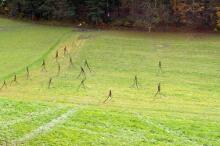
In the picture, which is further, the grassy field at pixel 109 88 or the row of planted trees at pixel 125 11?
the row of planted trees at pixel 125 11

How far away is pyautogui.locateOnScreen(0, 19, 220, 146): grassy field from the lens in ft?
41.1

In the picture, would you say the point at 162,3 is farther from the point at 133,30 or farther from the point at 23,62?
the point at 23,62

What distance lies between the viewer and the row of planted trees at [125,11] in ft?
174

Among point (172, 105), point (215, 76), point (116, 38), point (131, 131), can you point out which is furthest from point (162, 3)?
point (131, 131)

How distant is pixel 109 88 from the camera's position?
3000 cm

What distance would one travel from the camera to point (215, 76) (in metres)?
34.5

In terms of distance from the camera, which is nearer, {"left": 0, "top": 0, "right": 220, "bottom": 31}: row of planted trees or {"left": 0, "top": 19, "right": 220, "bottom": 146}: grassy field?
{"left": 0, "top": 19, "right": 220, "bottom": 146}: grassy field

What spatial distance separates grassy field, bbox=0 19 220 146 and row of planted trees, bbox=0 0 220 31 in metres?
3.12

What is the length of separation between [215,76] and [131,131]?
23.0 metres

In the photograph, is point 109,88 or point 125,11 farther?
point 125,11

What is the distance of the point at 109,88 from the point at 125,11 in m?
29.0

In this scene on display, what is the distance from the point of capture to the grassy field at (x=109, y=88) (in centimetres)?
1252

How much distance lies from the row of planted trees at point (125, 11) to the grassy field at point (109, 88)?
3.12 meters

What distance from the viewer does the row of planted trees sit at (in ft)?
174
